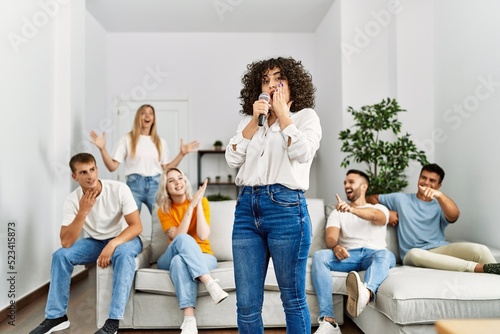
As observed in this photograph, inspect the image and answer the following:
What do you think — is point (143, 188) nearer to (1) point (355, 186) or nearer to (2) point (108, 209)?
(2) point (108, 209)

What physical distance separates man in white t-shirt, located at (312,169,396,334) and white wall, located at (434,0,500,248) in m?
0.94

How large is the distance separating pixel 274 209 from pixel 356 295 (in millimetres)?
1151

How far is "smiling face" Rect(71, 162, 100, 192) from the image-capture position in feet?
10.1

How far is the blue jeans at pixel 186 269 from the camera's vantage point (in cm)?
298

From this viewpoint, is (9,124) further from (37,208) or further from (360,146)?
(360,146)

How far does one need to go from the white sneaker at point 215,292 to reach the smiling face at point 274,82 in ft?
4.71

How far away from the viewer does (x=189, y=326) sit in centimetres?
292

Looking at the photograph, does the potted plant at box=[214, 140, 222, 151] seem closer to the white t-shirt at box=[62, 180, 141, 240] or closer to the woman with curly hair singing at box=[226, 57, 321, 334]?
the white t-shirt at box=[62, 180, 141, 240]

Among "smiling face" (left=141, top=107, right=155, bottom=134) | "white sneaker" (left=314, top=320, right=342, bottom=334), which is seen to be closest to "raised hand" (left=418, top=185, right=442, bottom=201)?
"white sneaker" (left=314, top=320, right=342, bottom=334)

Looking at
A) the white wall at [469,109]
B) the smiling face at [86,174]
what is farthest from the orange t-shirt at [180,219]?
the white wall at [469,109]

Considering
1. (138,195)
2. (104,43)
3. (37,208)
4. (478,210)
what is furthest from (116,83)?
(478,210)

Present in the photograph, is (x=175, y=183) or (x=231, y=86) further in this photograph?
(x=231, y=86)

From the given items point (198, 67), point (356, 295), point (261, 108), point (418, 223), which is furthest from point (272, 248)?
point (198, 67)

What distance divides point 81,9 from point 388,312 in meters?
3.91
